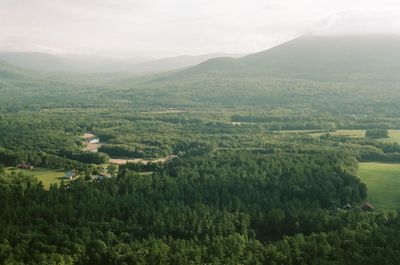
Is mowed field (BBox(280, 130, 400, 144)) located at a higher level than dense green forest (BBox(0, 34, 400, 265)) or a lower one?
lower

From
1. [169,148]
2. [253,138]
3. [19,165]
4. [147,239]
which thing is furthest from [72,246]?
[253,138]

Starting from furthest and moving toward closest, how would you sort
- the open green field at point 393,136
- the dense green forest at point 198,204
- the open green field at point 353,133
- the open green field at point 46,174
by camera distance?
1. the open green field at point 353,133
2. the open green field at point 393,136
3. the open green field at point 46,174
4. the dense green forest at point 198,204

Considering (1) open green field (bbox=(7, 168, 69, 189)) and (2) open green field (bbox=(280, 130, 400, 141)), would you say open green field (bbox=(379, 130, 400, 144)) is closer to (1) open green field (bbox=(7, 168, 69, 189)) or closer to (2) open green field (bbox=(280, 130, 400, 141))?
(2) open green field (bbox=(280, 130, 400, 141))

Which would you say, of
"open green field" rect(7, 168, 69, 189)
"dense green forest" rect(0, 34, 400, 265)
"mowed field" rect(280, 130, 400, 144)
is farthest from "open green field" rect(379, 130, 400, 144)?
"open green field" rect(7, 168, 69, 189)

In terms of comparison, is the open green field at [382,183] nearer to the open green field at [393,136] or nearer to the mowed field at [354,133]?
the open green field at [393,136]

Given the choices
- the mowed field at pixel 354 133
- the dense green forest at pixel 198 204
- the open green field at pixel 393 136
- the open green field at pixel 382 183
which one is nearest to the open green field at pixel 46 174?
the dense green forest at pixel 198 204

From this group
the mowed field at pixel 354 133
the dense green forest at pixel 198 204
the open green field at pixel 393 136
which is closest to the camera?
the dense green forest at pixel 198 204

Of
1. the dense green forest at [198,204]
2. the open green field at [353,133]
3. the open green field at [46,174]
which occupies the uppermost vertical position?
the dense green forest at [198,204]
